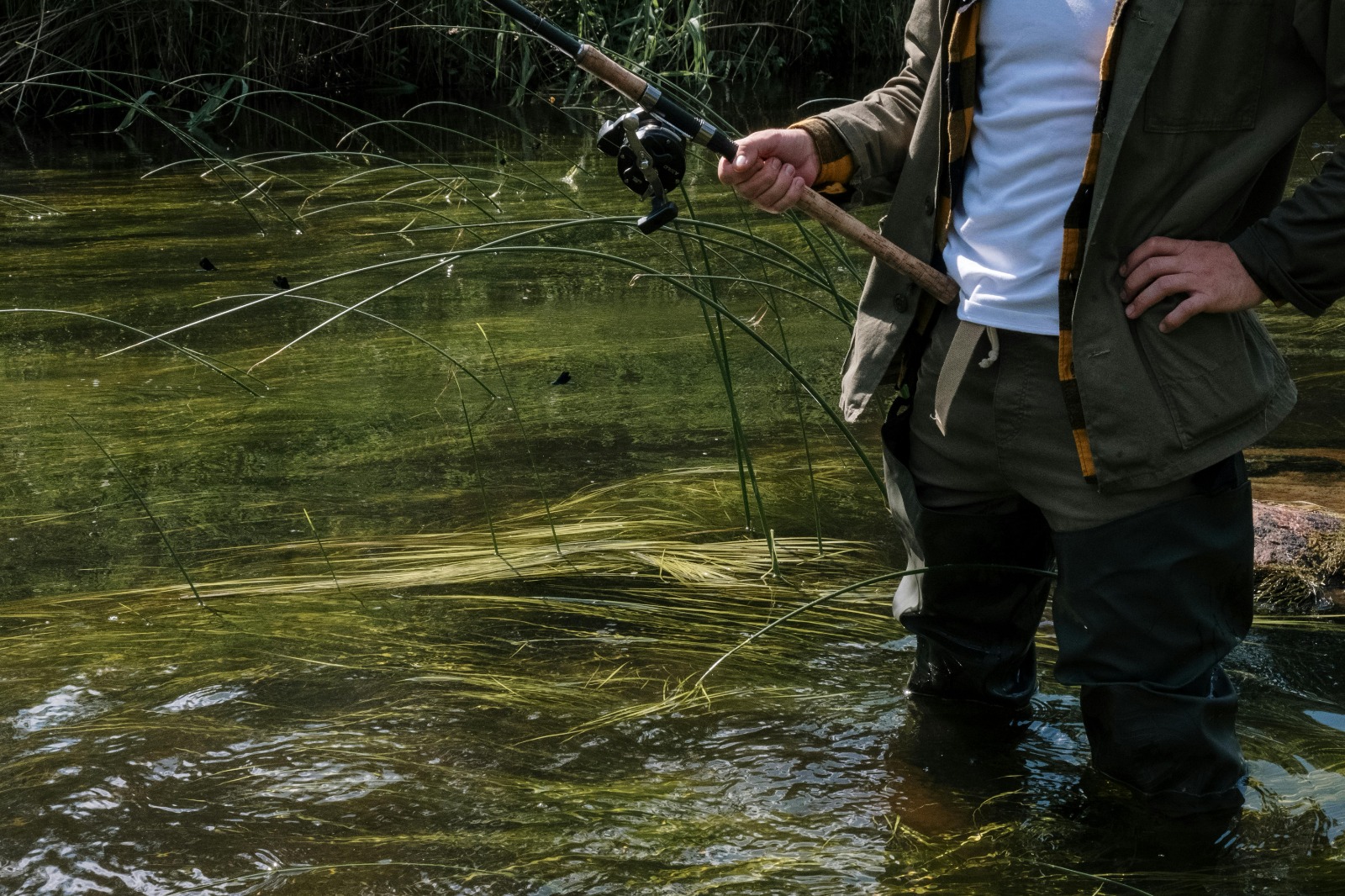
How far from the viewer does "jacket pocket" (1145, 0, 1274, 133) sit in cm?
138

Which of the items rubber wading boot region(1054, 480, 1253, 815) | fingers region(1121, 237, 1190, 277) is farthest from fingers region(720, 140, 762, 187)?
rubber wading boot region(1054, 480, 1253, 815)

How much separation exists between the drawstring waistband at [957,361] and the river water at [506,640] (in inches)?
13.6

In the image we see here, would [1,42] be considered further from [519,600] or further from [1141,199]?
[1141,199]

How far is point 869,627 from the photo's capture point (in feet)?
7.53

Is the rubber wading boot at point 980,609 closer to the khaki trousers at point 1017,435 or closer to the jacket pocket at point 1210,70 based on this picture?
the khaki trousers at point 1017,435

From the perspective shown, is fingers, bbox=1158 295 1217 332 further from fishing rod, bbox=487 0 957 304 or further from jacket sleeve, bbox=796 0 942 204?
jacket sleeve, bbox=796 0 942 204

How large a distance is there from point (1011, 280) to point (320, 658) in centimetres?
123

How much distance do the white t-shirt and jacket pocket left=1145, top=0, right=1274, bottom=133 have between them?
0.07 meters

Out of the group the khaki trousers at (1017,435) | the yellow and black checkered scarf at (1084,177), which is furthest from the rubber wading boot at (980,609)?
the yellow and black checkered scarf at (1084,177)

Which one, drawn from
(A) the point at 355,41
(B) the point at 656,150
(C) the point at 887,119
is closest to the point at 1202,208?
(C) the point at 887,119

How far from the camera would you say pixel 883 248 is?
5.22ft

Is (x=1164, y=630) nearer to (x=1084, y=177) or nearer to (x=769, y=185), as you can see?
(x=1084, y=177)

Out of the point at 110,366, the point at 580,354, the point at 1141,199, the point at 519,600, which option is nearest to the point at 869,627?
the point at 519,600

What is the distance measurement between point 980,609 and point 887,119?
638mm
